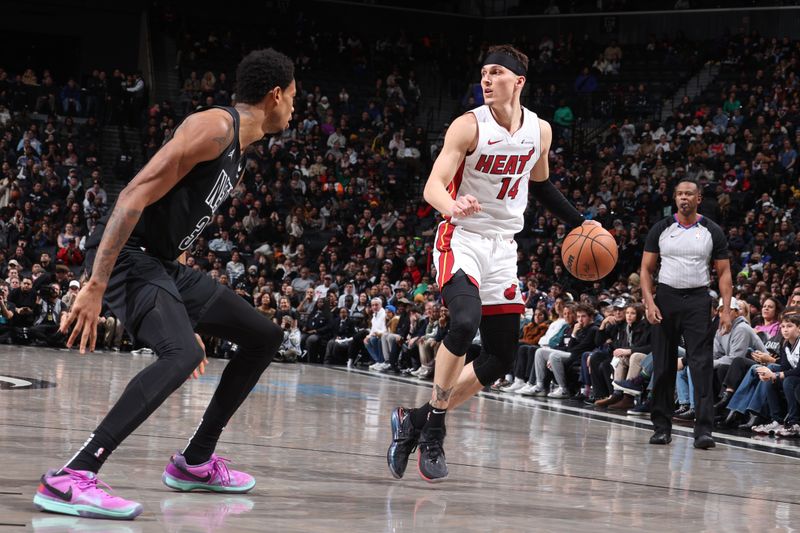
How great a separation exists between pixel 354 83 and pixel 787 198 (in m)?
13.3

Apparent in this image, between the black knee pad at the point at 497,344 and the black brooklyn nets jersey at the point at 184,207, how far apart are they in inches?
72.1

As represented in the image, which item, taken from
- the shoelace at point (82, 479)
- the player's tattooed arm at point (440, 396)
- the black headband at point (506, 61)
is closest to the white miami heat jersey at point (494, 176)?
the black headband at point (506, 61)

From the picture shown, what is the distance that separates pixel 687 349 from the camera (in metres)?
7.83

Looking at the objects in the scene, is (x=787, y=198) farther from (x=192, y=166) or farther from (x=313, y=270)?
(x=192, y=166)

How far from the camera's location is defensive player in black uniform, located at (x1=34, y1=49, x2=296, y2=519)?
3.82 metres

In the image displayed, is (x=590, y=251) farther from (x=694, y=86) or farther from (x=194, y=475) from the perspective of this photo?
(x=694, y=86)

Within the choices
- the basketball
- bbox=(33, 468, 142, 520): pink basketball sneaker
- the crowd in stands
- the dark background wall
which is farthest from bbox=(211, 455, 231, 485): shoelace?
the dark background wall

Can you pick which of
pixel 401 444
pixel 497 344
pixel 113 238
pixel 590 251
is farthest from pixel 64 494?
pixel 590 251

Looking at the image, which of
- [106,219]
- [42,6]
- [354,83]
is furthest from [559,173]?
[106,219]

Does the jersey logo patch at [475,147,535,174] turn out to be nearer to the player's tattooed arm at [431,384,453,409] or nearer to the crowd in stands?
the player's tattooed arm at [431,384,453,409]

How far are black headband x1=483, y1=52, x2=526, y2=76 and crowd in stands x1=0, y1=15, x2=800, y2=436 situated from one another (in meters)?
4.46

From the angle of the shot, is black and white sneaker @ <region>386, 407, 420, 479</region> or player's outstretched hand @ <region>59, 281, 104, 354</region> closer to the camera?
player's outstretched hand @ <region>59, 281, 104, 354</region>

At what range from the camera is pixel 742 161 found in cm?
2073

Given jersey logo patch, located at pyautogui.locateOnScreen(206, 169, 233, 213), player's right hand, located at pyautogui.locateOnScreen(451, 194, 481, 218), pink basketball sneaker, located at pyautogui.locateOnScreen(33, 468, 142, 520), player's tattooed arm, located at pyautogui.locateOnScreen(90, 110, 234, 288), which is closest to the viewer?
pink basketball sneaker, located at pyautogui.locateOnScreen(33, 468, 142, 520)
